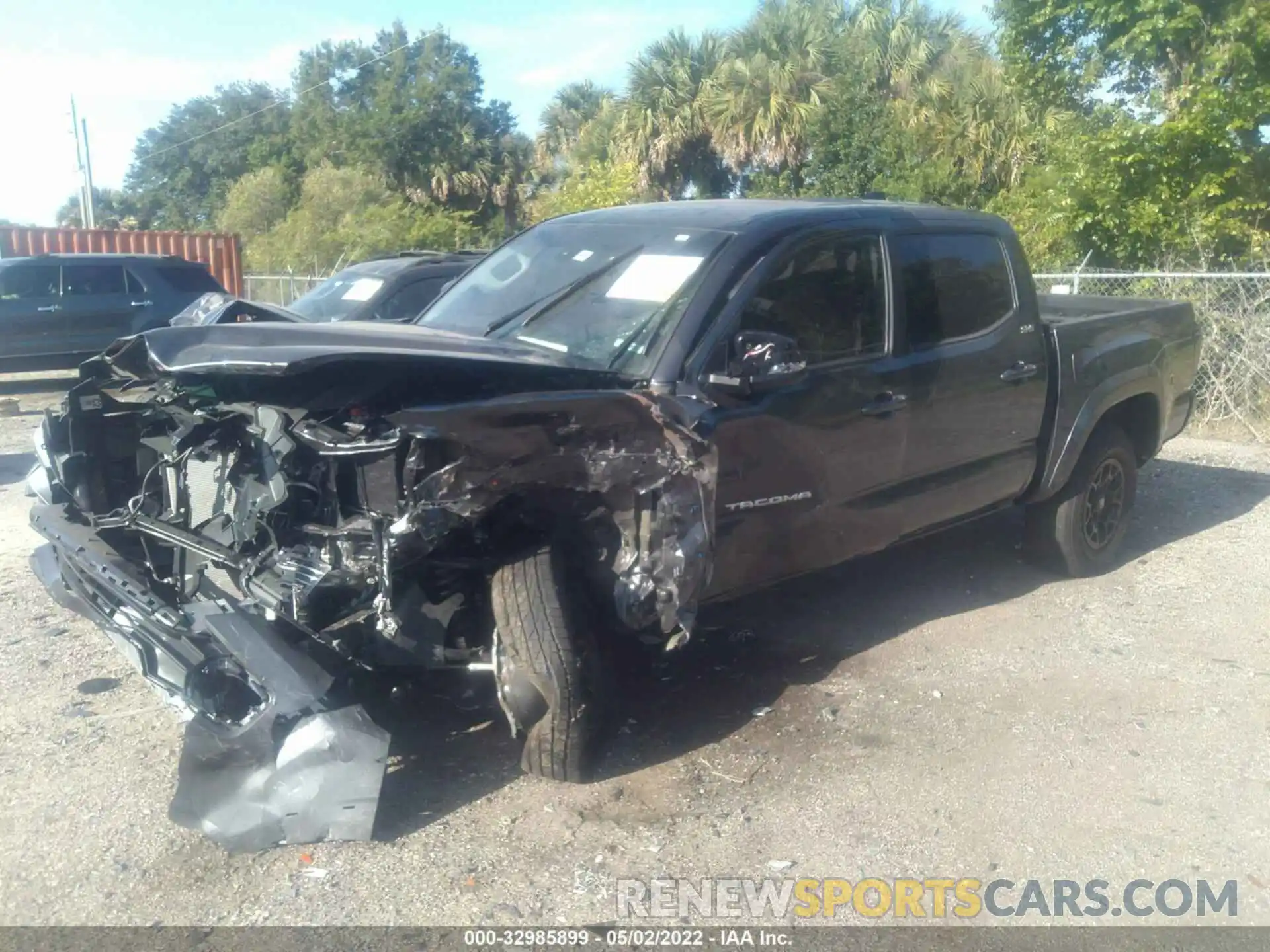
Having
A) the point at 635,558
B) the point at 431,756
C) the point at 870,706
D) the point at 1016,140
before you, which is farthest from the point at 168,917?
the point at 1016,140

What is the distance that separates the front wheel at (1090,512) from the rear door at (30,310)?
12.1 m

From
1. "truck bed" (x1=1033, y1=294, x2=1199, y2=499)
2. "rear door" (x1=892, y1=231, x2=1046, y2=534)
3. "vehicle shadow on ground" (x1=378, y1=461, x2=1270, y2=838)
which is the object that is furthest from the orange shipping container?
"rear door" (x1=892, y1=231, x2=1046, y2=534)

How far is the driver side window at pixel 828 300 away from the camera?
4445 mm

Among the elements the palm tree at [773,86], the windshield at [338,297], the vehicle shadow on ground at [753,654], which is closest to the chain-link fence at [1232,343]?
the vehicle shadow on ground at [753,654]

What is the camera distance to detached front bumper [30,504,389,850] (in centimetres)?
343

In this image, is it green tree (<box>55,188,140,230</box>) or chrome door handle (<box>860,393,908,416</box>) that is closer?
chrome door handle (<box>860,393,908,416</box>)

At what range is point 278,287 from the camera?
24.2 m

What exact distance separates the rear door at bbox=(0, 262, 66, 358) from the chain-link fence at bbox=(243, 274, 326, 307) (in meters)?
7.34

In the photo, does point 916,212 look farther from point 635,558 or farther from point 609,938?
point 609,938

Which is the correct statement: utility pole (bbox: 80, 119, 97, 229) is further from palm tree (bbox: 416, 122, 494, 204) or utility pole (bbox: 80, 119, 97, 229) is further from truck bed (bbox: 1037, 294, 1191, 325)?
truck bed (bbox: 1037, 294, 1191, 325)

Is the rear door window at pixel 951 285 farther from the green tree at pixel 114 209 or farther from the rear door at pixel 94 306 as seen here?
the green tree at pixel 114 209

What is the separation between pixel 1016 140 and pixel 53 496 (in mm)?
19470

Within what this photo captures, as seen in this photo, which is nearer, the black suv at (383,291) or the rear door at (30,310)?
the black suv at (383,291)

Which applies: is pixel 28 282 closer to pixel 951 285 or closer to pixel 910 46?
Answer: pixel 951 285
